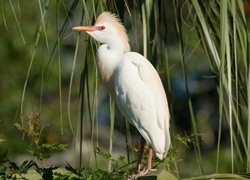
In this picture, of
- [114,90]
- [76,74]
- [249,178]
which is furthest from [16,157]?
[249,178]

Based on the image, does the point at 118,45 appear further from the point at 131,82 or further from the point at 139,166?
the point at 139,166

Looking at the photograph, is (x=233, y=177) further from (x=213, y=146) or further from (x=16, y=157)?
(x=213, y=146)

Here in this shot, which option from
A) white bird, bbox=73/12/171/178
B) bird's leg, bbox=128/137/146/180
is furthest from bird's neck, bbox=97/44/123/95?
bird's leg, bbox=128/137/146/180

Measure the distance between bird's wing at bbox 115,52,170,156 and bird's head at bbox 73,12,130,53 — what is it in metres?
0.04

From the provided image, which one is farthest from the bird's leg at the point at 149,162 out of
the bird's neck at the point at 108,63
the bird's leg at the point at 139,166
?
the bird's neck at the point at 108,63

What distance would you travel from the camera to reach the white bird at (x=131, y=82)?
2.00m

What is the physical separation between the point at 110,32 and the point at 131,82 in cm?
12

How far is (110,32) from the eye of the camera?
207 cm

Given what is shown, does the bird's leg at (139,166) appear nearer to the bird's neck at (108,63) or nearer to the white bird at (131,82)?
the white bird at (131,82)

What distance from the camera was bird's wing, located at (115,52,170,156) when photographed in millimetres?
2008

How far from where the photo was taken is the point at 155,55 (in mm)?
1811

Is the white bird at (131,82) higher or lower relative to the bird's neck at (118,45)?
lower

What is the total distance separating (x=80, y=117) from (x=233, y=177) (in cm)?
39

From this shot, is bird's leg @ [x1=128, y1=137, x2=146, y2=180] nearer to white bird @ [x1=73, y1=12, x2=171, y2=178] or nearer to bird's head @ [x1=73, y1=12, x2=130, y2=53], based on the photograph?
white bird @ [x1=73, y1=12, x2=171, y2=178]
